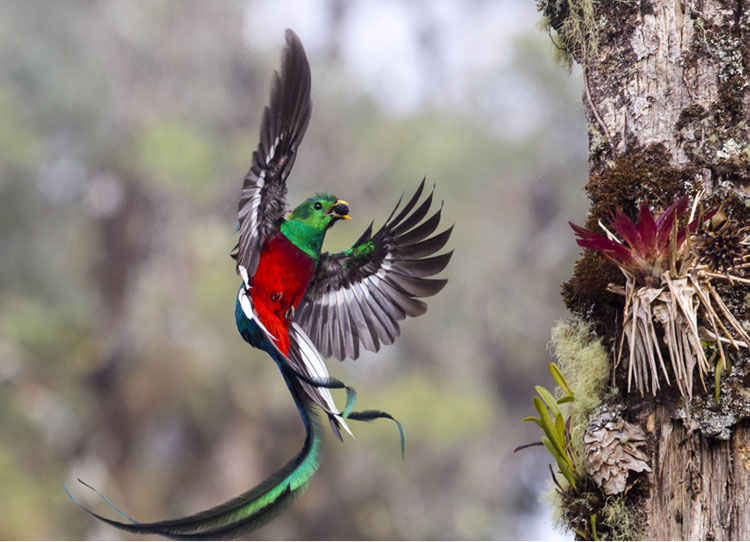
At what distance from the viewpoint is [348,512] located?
5730mm

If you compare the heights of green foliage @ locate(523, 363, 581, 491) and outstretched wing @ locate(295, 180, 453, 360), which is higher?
outstretched wing @ locate(295, 180, 453, 360)

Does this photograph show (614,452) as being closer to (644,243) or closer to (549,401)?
(549,401)

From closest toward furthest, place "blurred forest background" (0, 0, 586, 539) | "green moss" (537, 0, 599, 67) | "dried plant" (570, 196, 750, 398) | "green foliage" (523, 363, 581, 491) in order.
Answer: "dried plant" (570, 196, 750, 398)
"green foliage" (523, 363, 581, 491)
"green moss" (537, 0, 599, 67)
"blurred forest background" (0, 0, 586, 539)

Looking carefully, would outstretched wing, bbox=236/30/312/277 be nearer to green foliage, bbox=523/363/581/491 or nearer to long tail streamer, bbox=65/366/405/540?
long tail streamer, bbox=65/366/405/540

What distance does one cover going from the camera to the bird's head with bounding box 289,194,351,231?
139cm

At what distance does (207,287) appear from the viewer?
536 cm

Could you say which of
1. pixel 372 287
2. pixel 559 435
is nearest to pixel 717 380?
pixel 559 435

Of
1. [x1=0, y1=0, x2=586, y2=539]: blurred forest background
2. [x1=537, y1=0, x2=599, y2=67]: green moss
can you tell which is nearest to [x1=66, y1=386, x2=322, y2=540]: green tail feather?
[x1=537, y1=0, x2=599, y2=67]: green moss

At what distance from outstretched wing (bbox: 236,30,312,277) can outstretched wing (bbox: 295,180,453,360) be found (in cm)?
20

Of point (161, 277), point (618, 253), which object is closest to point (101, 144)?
point (161, 277)

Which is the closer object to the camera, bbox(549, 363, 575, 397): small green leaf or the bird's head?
bbox(549, 363, 575, 397): small green leaf

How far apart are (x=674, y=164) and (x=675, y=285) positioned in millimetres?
235

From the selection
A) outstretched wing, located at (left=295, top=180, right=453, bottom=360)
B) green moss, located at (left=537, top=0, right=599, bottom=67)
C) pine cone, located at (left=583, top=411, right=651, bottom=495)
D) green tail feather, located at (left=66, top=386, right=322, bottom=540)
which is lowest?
green tail feather, located at (left=66, top=386, right=322, bottom=540)

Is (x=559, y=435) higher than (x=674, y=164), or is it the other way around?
(x=674, y=164)
